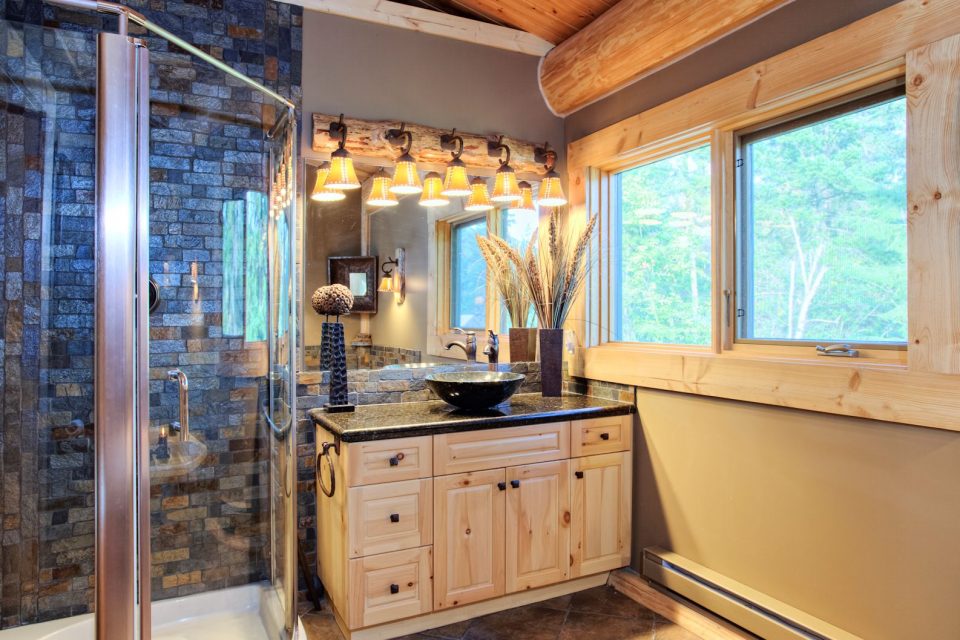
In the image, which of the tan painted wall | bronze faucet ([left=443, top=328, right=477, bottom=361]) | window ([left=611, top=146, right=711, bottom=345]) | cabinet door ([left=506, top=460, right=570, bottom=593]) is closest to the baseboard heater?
the tan painted wall

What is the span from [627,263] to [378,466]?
63.9 inches

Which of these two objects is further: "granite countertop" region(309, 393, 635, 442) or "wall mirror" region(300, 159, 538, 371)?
"wall mirror" region(300, 159, 538, 371)

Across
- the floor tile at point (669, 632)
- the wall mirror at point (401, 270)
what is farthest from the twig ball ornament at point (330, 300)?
the floor tile at point (669, 632)

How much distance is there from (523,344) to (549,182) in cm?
83

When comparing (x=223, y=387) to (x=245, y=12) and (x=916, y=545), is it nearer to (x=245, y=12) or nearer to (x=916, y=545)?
(x=245, y=12)

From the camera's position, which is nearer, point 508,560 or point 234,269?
point 234,269

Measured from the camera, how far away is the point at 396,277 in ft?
9.79

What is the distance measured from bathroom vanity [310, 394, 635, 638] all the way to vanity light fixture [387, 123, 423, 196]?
99 centimetres

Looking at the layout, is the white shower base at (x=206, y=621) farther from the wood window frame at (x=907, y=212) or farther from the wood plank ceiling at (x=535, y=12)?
the wood plank ceiling at (x=535, y=12)

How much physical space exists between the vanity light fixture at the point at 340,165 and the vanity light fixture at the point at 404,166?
0.68 ft

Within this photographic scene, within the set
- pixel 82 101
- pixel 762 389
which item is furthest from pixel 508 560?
pixel 82 101

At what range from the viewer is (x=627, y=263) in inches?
126

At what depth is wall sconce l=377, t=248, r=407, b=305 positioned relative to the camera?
295 centimetres

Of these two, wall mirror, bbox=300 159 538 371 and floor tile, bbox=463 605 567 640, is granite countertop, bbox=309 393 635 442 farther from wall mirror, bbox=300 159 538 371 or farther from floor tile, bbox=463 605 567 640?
floor tile, bbox=463 605 567 640
